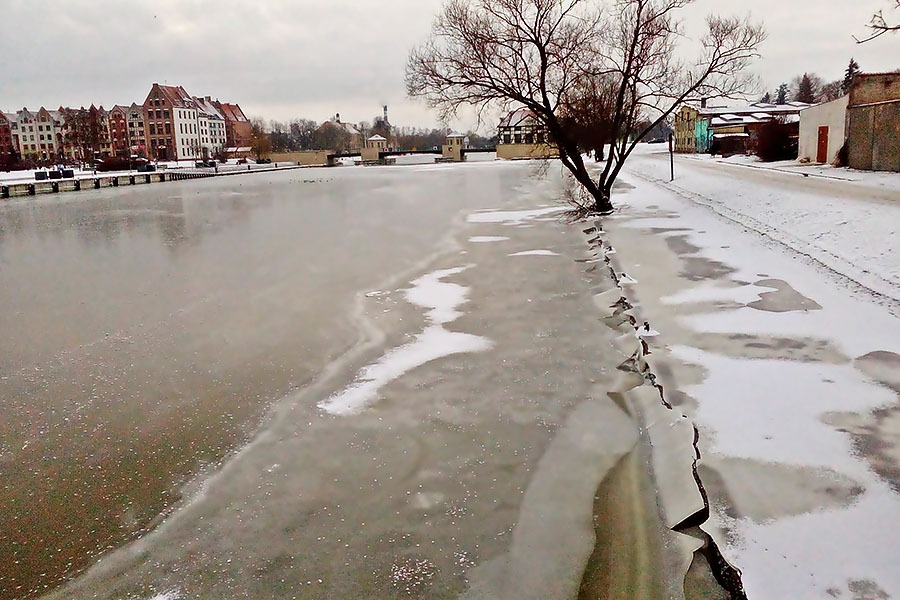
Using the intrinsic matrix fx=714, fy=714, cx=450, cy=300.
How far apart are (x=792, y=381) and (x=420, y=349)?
4096 millimetres

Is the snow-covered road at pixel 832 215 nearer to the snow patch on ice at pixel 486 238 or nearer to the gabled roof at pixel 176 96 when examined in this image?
the snow patch on ice at pixel 486 238

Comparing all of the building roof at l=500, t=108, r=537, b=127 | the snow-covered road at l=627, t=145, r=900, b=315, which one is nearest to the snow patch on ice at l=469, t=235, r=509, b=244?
the building roof at l=500, t=108, r=537, b=127

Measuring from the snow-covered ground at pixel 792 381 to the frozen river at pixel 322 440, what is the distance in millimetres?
601

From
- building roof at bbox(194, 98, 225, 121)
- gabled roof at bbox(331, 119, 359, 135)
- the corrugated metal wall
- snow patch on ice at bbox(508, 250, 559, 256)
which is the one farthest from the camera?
gabled roof at bbox(331, 119, 359, 135)

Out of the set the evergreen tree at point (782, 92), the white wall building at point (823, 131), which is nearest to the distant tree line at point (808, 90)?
the evergreen tree at point (782, 92)

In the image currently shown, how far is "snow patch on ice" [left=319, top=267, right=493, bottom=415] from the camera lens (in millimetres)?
7172

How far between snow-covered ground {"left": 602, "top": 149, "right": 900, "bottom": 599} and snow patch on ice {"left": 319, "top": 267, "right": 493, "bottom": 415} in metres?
2.40

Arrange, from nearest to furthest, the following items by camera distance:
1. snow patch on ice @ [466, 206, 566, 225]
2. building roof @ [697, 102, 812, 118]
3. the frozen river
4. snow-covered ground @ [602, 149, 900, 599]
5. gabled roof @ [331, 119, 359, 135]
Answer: snow-covered ground @ [602, 149, 900, 599] → the frozen river → snow patch on ice @ [466, 206, 566, 225] → building roof @ [697, 102, 812, 118] → gabled roof @ [331, 119, 359, 135]

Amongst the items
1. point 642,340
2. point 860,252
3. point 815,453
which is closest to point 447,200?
point 860,252

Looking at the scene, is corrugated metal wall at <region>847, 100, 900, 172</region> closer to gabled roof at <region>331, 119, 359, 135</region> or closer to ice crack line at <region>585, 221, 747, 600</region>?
ice crack line at <region>585, 221, 747, 600</region>

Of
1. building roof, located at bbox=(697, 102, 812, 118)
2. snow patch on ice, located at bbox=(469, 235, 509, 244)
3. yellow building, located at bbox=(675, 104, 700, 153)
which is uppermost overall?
building roof, located at bbox=(697, 102, 812, 118)

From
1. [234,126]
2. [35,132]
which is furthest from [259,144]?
[35,132]

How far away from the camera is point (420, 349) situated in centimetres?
871

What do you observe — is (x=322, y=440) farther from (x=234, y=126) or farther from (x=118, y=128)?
(x=234, y=126)
